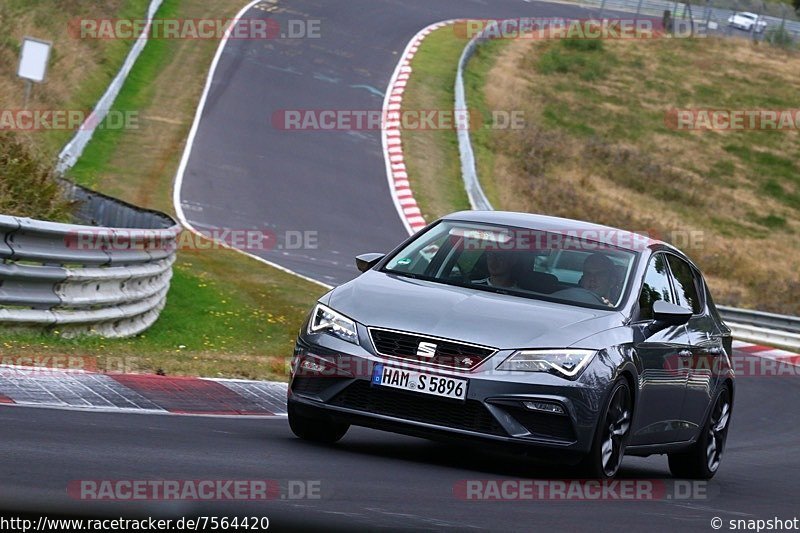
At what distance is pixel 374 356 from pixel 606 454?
147 centimetres

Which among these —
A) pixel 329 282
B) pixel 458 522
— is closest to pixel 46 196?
pixel 329 282

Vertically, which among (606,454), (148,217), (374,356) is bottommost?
(148,217)

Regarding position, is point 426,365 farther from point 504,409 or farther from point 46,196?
point 46,196

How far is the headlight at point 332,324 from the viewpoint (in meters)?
8.22

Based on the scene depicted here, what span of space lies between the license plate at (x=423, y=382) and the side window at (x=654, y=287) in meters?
1.59

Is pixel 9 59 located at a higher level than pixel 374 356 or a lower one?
lower

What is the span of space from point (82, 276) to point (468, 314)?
5145mm

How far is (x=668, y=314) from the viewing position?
8898 millimetres

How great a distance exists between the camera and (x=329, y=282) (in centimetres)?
2197

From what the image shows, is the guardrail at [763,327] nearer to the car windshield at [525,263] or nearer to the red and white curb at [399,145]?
the red and white curb at [399,145]

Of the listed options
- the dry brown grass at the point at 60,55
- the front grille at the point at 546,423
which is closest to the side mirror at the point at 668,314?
the front grille at the point at 546,423

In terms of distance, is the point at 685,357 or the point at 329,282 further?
the point at 329,282

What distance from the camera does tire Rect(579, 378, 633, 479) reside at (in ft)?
26.8

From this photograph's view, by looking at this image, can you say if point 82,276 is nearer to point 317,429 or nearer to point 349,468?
point 317,429
